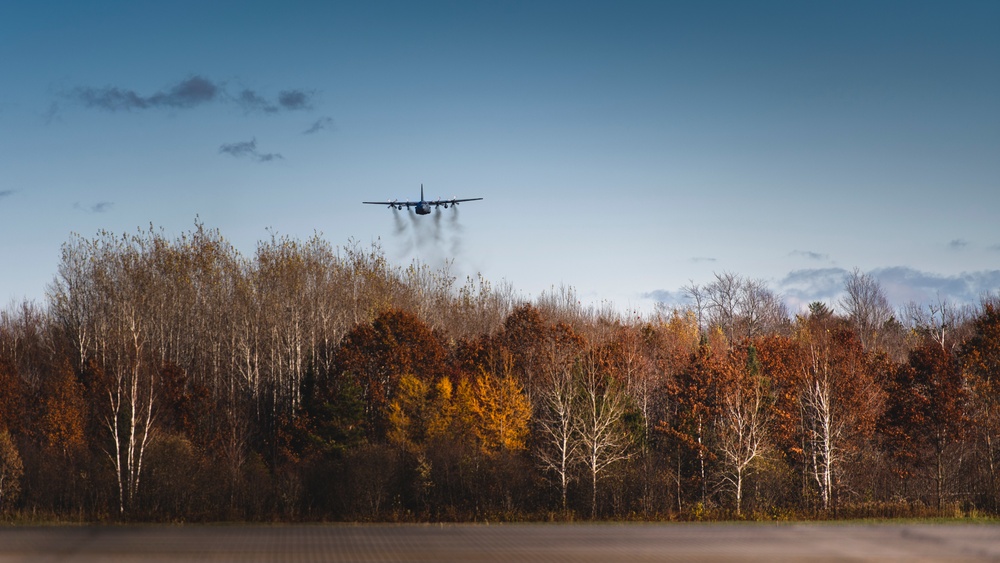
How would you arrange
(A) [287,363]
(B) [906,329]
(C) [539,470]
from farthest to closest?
(B) [906,329]
(A) [287,363]
(C) [539,470]

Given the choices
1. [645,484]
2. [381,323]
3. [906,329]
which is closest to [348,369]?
[381,323]

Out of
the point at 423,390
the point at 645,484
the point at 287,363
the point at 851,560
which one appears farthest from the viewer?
the point at 287,363

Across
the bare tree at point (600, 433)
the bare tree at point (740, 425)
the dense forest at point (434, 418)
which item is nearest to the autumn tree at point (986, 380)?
the dense forest at point (434, 418)

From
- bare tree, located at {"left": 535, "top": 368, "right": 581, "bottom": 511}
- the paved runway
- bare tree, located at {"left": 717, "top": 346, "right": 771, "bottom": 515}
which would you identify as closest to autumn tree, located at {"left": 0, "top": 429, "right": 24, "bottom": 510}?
the paved runway

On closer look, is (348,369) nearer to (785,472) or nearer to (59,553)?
(785,472)

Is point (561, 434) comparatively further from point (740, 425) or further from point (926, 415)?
point (926, 415)
